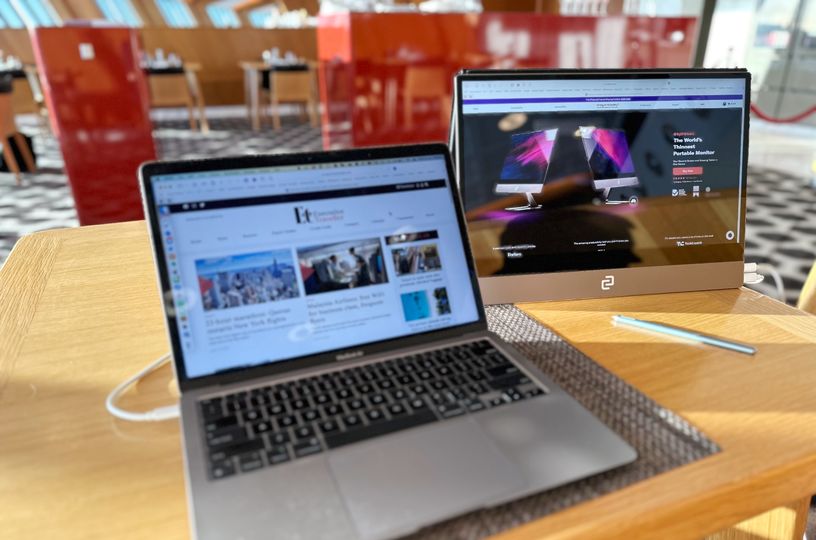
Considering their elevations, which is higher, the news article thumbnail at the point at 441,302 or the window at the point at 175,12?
the window at the point at 175,12

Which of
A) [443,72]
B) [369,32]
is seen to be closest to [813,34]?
[443,72]

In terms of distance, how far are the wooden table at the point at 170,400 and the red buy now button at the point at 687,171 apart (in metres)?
0.19

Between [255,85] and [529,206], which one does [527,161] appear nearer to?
[529,206]

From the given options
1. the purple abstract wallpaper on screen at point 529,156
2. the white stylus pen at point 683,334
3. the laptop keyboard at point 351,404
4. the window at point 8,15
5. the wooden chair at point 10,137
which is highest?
the window at point 8,15

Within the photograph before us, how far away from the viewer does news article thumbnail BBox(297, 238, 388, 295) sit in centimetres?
67

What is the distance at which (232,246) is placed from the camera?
0.65 metres

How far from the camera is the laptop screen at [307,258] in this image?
63cm

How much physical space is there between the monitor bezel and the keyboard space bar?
118mm

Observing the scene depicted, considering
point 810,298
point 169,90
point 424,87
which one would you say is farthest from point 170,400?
point 169,90

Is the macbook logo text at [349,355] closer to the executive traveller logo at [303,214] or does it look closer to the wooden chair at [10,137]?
the executive traveller logo at [303,214]

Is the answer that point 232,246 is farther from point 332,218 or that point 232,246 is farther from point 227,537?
point 227,537

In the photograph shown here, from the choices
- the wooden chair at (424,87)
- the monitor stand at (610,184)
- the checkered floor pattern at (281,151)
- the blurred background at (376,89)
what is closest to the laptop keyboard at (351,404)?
the monitor stand at (610,184)

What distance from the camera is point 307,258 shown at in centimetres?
67

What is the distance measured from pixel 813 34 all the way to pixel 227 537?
847 centimetres
